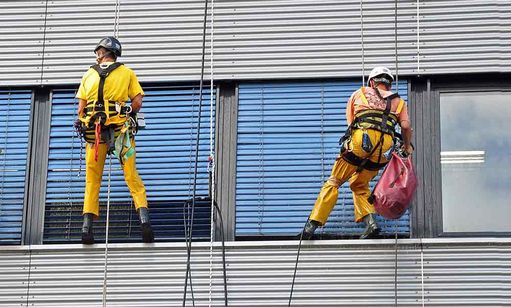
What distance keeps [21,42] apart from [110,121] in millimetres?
1741

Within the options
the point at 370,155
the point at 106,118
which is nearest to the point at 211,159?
the point at 106,118

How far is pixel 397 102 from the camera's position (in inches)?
474

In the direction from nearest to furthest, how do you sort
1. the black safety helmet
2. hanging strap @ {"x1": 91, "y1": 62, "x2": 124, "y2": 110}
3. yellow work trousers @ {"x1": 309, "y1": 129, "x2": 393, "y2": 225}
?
yellow work trousers @ {"x1": 309, "y1": 129, "x2": 393, "y2": 225} → hanging strap @ {"x1": 91, "y1": 62, "x2": 124, "y2": 110} → the black safety helmet

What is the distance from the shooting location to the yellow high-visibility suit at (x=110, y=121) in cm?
1209

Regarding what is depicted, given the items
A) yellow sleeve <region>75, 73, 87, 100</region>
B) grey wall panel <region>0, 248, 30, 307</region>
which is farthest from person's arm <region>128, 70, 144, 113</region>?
grey wall panel <region>0, 248, 30, 307</region>

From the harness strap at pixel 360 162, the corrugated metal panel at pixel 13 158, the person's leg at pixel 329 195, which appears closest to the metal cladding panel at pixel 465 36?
the harness strap at pixel 360 162

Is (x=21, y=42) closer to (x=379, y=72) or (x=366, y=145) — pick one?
(x=379, y=72)

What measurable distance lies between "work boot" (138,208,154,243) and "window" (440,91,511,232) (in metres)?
Result: 2.81

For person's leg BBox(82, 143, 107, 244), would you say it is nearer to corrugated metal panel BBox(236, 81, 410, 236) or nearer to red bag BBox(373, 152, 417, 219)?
corrugated metal panel BBox(236, 81, 410, 236)

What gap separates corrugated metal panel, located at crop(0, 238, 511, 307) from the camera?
39.3 feet

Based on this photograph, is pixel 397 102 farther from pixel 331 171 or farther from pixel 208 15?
pixel 208 15

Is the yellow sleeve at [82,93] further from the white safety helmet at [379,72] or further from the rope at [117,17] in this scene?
the white safety helmet at [379,72]

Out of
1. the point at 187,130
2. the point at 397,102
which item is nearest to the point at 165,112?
the point at 187,130

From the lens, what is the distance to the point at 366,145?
38.5 ft
